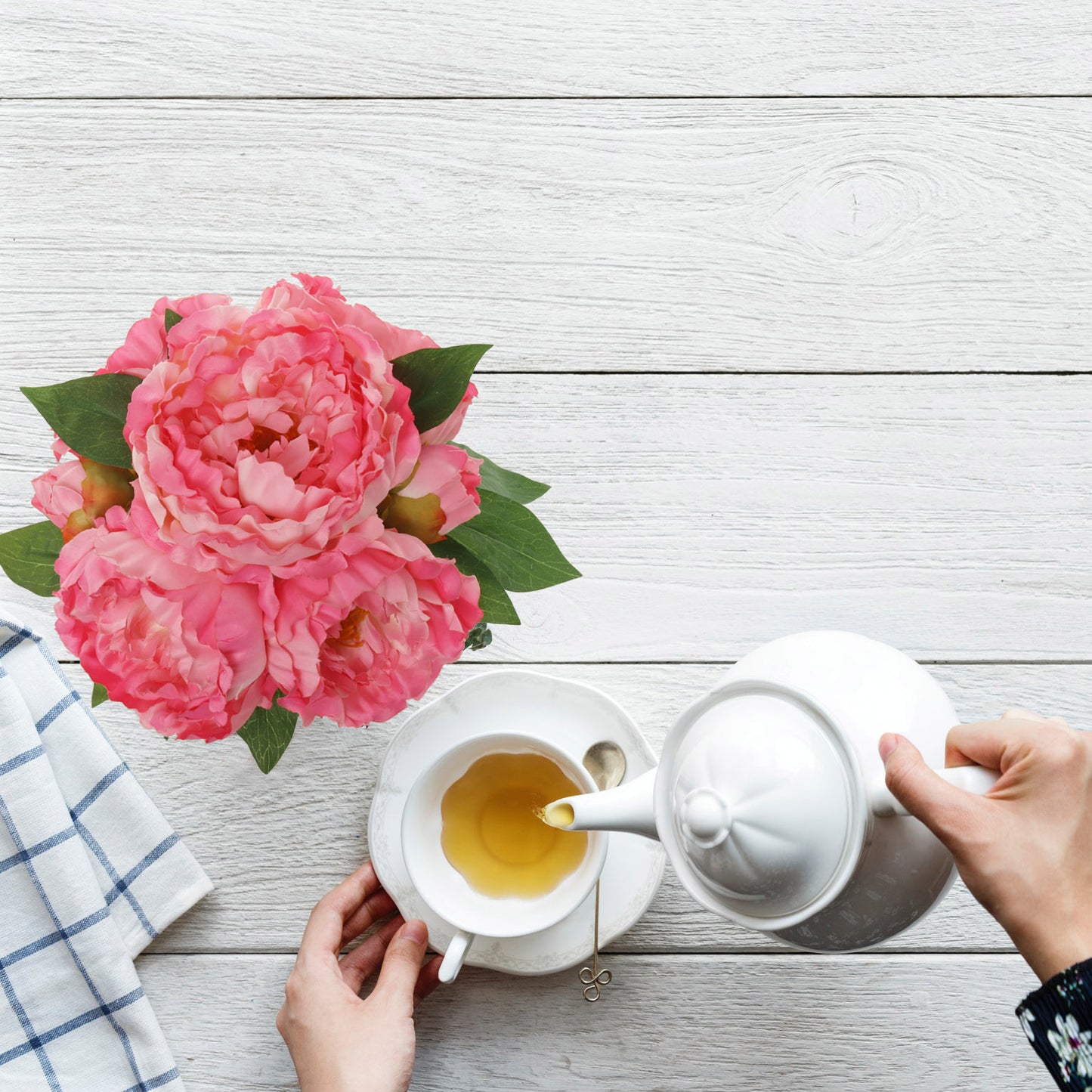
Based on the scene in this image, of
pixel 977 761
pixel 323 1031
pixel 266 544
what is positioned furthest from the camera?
pixel 323 1031

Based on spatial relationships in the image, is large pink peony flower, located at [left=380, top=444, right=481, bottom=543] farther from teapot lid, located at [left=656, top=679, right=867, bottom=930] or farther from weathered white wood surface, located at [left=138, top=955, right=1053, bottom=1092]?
weathered white wood surface, located at [left=138, top=955, right=1053, bottom=1092]

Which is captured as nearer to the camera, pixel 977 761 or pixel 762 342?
pixel 977 761

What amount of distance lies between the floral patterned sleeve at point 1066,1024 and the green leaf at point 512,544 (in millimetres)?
289

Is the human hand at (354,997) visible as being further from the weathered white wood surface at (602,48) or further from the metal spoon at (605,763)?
the weathered white wood surface at (602,48)

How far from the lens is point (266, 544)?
0.33 meters

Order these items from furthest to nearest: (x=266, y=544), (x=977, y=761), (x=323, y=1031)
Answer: (x=323, y=1031), (x=977, y=761), (x=266, y=544)

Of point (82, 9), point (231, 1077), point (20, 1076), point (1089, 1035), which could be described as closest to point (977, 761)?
point (1089, 1035)

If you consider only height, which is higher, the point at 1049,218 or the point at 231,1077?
the point at 1049,218

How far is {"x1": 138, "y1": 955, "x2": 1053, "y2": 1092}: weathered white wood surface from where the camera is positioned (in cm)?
70

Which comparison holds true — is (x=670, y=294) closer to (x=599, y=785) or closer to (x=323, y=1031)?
(x=599, y=785)

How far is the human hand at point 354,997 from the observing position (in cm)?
65

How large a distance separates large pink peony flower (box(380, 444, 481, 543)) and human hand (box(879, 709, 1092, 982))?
22 centimetres

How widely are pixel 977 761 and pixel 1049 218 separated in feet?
1.55

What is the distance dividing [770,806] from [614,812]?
9 centimetres
